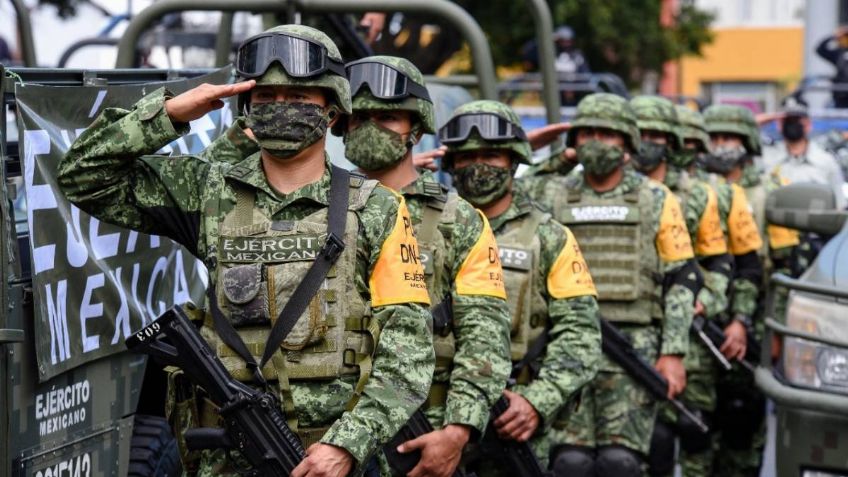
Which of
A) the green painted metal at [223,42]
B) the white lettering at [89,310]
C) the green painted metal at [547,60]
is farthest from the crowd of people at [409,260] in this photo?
the green painted metal at [223,42]

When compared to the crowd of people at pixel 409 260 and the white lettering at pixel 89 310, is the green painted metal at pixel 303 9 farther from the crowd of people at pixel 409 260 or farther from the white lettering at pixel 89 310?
the white lettering at pixel 89 310

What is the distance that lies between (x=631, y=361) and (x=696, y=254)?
1552 mm

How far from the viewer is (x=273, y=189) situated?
14.8ft

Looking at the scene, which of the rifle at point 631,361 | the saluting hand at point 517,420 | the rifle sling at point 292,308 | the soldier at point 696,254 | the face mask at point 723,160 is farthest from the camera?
the face mask at point 723,160

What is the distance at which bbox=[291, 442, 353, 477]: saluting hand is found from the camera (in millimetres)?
4203

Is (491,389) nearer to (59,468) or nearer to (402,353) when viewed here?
(402,353)

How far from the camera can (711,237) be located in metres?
8.75

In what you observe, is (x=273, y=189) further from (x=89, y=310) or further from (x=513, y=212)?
(x=513, y=212)

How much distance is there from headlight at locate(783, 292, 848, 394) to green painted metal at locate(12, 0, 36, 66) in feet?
14.2

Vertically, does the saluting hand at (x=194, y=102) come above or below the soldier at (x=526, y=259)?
above

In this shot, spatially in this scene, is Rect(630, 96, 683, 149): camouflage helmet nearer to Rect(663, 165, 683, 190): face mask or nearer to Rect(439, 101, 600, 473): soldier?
Rect(663, 165, 683, 190): face mask

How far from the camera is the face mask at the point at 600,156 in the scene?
297 inches

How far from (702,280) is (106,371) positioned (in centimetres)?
348

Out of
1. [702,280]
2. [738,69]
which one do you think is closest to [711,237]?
[702,280]
